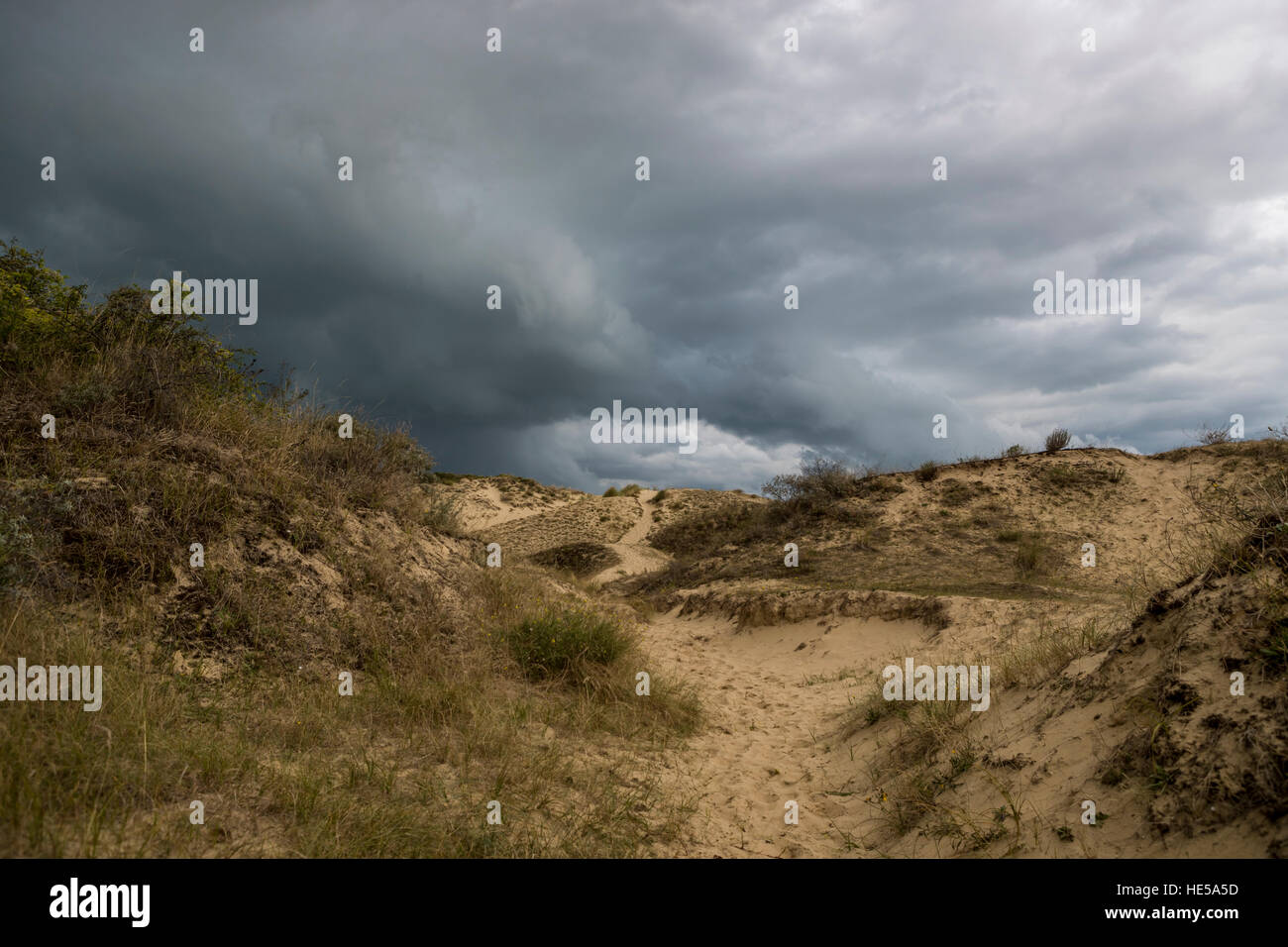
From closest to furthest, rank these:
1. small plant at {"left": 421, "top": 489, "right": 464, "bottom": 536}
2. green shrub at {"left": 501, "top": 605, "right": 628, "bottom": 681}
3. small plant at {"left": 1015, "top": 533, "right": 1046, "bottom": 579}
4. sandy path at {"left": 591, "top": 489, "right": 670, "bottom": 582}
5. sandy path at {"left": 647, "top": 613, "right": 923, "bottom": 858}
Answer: sandy path at {"left": 647, "top": 613, "right": 923, "bottom": 858}, green shrub at {"left": 501, "top": 605, "right": 628, "bottom": 681}, small plant at {"left": 421, "top": 489, "right": 464, "bottom": 536}, small plant at {"left": 1015, "top": 533, "right": 1046, "bottom": 579}, sandy path at {"left": 591, "top": 489, "right": 670, "bottom": 582}

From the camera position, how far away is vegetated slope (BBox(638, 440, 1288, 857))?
3.22 meters

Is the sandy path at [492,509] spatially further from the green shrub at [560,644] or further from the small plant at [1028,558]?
the green shrub at [560,644]

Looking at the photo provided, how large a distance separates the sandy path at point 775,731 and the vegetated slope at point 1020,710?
3 cm

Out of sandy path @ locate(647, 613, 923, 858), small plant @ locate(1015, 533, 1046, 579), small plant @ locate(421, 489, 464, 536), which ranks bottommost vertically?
sandy path @ locate(647, 613, 923, 858)

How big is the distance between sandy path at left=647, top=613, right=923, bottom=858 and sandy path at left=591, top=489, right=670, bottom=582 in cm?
970

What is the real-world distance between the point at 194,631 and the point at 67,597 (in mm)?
901

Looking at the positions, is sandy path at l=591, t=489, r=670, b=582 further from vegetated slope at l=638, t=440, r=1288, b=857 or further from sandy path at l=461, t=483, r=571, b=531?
vegetated slope at l=638, t=440, r=1288, b=857

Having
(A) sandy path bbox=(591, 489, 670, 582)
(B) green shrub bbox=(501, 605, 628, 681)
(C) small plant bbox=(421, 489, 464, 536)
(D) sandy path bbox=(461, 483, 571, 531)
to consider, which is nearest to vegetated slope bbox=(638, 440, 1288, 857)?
(B) green shrub bbox=(501, 605, 628, 681)

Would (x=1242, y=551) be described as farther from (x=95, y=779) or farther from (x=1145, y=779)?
(x=95, y=779)

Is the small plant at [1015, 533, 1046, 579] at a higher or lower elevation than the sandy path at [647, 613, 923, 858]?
higher

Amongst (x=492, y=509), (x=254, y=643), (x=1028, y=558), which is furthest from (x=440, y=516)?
(x=492, y=509)

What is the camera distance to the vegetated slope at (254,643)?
3277 mm

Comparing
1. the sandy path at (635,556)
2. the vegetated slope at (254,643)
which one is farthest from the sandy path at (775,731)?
the sandy path at (635,556)
